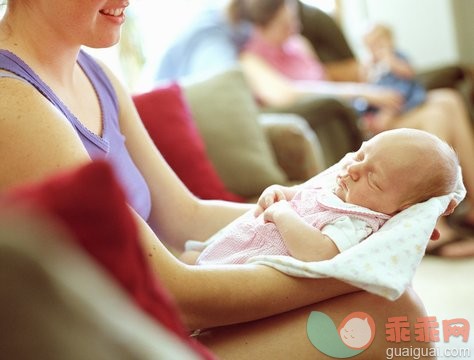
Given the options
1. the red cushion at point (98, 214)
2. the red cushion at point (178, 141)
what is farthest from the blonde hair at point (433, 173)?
the red cushion at point (178, 141)

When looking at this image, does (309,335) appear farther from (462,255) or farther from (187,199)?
(462,255)

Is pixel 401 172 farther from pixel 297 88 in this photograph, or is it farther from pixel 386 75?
pixel 386 75

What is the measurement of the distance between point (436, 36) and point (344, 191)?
4.04 m

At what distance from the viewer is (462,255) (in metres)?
3.04

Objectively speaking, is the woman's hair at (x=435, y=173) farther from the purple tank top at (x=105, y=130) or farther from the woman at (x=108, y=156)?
the purple tank top at (x=105, y=130)

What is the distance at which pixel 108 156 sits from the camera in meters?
1.41

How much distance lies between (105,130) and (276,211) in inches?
15.2

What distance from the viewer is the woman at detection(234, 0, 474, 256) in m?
3.71

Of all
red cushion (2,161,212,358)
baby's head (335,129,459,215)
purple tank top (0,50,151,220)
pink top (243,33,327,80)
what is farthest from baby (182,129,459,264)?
pink top (243,33,327,80)

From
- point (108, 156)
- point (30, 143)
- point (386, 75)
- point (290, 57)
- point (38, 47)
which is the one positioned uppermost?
point (38, 47)

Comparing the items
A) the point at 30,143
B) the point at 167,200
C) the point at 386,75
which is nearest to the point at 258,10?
the point at 386,75

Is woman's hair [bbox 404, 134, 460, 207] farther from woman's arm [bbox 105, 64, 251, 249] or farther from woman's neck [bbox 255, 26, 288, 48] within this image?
woman's neck [bbox 255, 26, 288, 48]

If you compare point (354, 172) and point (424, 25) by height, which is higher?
point (354, 172)

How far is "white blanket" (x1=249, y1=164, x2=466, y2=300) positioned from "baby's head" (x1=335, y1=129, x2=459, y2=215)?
61 mm
